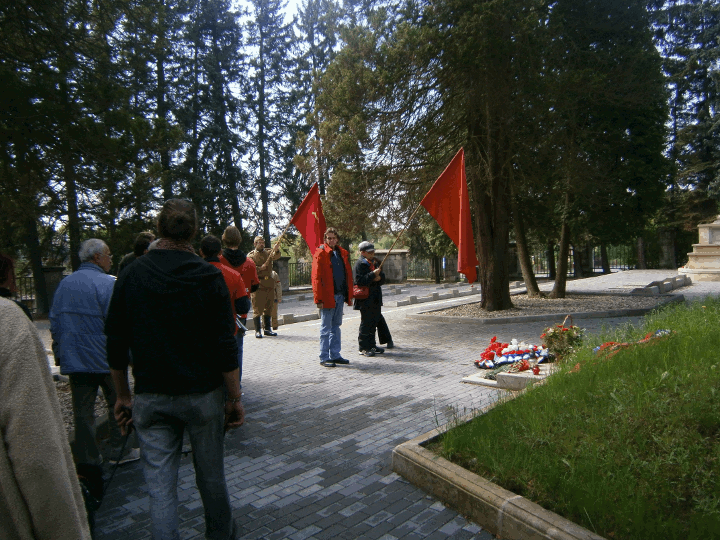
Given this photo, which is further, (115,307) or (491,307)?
(491,307)

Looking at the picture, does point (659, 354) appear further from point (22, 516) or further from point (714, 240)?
point (714, 240)

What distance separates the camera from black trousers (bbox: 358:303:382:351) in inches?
358

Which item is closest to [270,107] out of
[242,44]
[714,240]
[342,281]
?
[242,44]

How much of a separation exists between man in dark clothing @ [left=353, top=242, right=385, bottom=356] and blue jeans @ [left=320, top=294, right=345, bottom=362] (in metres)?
0.61

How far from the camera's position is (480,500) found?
357 centimetres

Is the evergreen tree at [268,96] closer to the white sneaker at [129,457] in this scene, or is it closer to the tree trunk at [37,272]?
the tree trunk at [37,272]

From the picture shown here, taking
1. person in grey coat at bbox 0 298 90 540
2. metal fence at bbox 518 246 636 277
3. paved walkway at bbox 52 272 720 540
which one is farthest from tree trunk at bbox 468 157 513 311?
metal fence at bbox 518 246 636 277

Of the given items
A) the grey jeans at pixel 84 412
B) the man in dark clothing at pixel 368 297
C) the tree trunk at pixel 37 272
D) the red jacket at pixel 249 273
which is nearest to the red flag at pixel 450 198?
the man in dark clothing at pixel 368 297

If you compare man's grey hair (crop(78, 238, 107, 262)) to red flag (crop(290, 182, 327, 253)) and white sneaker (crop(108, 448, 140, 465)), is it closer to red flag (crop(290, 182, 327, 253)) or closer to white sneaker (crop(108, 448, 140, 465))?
white sneaker (crop(108, 448, 140, 465))

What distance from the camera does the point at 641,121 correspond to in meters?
14.9

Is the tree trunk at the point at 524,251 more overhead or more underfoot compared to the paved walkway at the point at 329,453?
more overhead

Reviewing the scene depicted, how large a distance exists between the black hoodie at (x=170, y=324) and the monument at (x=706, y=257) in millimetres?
26293

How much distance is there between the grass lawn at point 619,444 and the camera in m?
3.12

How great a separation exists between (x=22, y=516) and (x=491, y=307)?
13.5 metres
